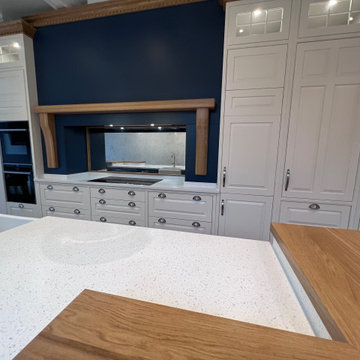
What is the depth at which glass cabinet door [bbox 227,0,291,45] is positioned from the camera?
5.65 ft

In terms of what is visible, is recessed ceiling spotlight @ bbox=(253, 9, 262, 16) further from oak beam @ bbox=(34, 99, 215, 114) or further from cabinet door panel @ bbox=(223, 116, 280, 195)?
cabinet door panel @ bbox=(223, 116, 280, 195)

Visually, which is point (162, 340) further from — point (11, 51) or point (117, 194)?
point (11, 51)

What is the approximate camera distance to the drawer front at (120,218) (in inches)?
93.2

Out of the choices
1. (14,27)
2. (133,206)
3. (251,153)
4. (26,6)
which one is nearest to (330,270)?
(251,153)

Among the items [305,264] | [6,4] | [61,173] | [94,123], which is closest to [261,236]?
[305,264]

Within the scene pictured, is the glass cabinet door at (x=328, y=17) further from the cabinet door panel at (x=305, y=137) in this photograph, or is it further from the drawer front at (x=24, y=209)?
the drawer front at (x=24, y=209)

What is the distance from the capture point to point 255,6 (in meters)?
1.76

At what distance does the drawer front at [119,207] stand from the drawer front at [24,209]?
953 millimetres

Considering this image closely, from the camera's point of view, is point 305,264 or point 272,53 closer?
point 305,264

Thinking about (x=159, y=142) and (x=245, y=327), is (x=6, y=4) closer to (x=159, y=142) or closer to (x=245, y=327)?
(x=159, y=142)

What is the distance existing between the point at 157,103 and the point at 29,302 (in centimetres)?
205

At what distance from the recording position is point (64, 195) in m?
2.59

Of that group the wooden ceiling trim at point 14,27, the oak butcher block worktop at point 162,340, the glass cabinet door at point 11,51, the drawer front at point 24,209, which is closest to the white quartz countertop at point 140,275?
the oak butcher block worktop at point 162,340

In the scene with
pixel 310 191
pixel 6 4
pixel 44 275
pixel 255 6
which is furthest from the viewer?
pixel 6 4
